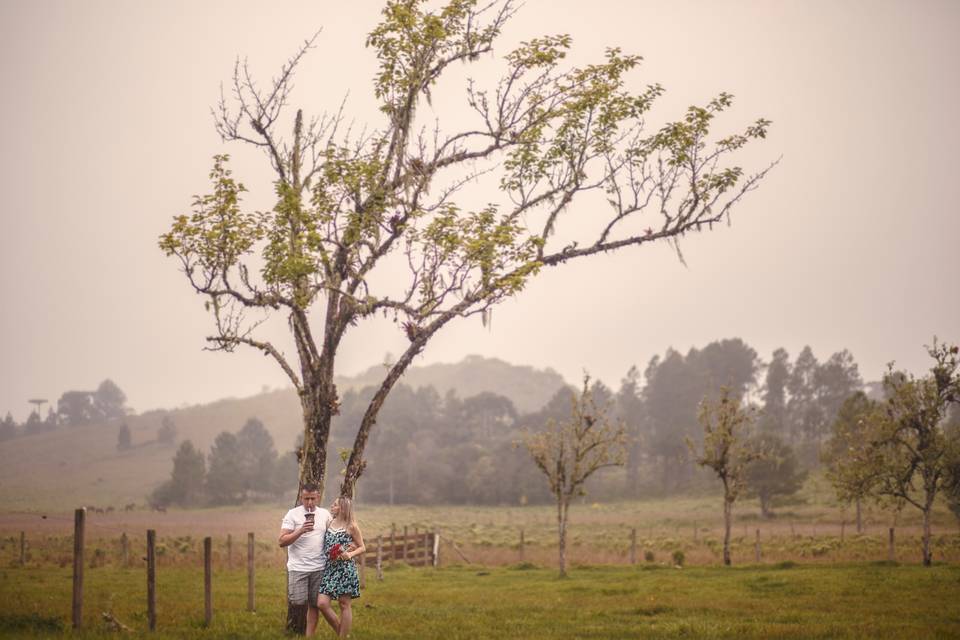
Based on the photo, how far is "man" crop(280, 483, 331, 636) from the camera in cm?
1209

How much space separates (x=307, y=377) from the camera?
51.0 feet

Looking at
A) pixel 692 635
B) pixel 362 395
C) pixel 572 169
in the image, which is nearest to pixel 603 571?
pixel 692 635

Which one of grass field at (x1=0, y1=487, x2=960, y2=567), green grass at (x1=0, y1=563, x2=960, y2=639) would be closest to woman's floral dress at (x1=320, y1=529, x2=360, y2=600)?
green grass at (x1=0, y1=563, x2=960, y2=639)

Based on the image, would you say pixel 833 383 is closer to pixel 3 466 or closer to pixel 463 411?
pixel 463 411

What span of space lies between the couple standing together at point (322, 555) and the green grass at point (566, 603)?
1.53m

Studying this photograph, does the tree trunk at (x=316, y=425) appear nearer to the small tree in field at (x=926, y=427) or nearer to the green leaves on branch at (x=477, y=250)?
the green leaves on branch at (x=477, y=250)

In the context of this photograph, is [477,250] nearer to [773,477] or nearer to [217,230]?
[217,230]

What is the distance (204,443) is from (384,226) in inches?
6963

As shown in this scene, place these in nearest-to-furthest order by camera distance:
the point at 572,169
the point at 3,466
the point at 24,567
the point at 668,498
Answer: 1. the point at 572,169
2. the point at 24,567
3. the point at 668,498
4. the point at 3,466

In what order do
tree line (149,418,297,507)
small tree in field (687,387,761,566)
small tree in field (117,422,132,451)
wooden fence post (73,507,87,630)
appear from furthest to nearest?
1. small tree in field (117,422,132,451)
2. tree line (149,418,297,507)
3. small tree in field (687,387,761,566)
4. wooden fence post (73,507,87,630)

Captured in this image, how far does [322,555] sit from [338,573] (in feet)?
1.39

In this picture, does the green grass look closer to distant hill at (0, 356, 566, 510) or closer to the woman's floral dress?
the woman's floral dress

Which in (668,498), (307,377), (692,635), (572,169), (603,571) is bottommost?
(668,498)

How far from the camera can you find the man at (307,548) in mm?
12086
